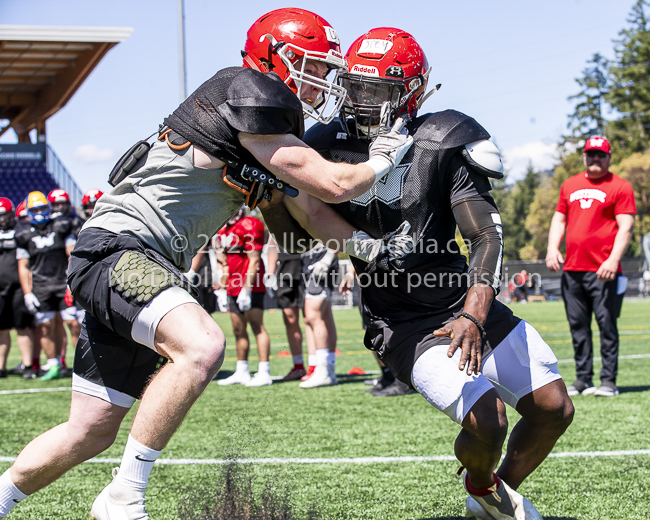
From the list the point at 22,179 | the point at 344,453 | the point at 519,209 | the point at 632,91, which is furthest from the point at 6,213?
the point at 519,209

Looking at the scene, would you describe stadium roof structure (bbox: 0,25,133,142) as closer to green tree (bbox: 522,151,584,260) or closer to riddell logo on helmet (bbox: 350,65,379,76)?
riddell logo on helmet (bbox: 350,65,379,76)

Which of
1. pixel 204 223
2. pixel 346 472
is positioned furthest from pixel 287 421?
pixel 204 223

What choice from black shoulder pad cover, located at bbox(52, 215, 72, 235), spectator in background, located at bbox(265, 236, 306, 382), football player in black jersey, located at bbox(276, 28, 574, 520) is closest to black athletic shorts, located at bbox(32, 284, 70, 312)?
black shoulder pad cover, located at bbox(52, 215, 72, 235)

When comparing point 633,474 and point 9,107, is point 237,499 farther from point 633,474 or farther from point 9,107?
point 9,107

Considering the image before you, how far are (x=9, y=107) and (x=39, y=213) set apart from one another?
2164cm

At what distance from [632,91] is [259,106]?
183ft

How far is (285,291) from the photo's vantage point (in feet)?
24.3

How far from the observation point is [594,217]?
574cm

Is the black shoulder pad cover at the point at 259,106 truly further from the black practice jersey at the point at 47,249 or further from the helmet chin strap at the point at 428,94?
the black practice jersey at the point at 47,249

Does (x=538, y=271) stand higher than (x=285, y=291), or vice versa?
(x=285, y=291)

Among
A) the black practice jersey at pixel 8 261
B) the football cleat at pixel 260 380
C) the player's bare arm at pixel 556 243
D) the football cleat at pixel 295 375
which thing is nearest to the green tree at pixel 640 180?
the player's bare arm at pixel 556 243

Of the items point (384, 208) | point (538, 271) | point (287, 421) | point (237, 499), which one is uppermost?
point (384, 208)

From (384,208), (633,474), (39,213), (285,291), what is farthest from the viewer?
(39,213)

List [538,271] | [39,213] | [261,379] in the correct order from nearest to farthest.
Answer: [261,379] < [39,213] < [538,271]
